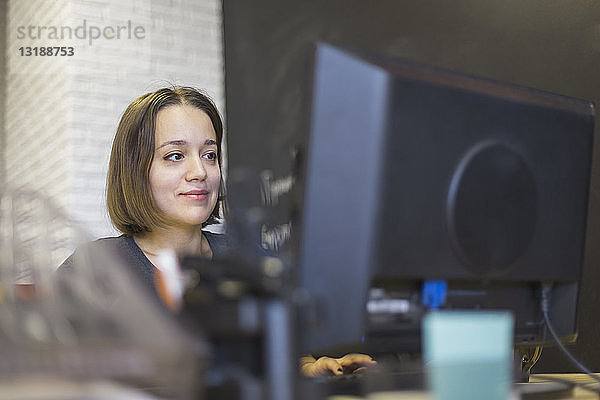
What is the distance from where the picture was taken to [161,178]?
2057 mm

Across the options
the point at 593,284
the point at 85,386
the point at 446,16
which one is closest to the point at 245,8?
the point at 446,16

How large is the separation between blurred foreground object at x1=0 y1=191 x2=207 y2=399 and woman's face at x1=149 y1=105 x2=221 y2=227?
4.35ft

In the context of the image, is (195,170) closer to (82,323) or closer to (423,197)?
(423,197)

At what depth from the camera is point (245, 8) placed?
12.1 ft

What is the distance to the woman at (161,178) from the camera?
206 centimetres

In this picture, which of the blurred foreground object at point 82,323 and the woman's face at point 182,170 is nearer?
the blurred foreground object at point 82,323

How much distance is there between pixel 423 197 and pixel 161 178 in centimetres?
130

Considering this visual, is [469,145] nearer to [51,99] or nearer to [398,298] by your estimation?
[398,298]

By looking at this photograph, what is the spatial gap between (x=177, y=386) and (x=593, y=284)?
1769 mm

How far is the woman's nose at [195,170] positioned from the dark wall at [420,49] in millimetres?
288

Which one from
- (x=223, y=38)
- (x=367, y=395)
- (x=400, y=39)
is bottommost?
(x=367, y=395)

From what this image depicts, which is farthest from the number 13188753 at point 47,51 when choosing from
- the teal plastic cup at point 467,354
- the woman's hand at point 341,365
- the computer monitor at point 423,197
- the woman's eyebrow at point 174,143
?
the teal plastic cup at point 467,354

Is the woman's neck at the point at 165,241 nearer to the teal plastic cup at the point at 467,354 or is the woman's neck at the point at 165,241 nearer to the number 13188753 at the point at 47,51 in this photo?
the teal plastic cup at the point at 467,354

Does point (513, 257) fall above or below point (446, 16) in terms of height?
below
